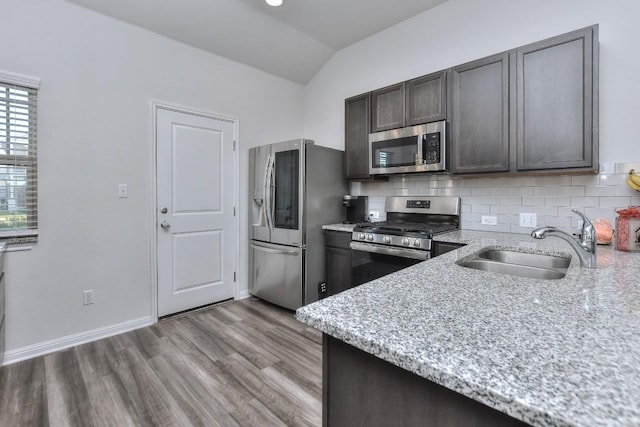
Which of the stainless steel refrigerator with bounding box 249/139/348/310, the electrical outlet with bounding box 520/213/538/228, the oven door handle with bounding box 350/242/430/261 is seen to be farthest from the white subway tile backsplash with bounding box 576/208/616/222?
the stainless steel refrigerator with bounding box 249/139/348/310

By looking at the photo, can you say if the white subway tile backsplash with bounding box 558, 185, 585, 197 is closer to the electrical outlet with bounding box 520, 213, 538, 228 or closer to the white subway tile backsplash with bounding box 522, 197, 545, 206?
the white subway tile backsplash with bounding box 522, 197, 545, 206

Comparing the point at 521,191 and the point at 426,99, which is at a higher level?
the point at 426,99

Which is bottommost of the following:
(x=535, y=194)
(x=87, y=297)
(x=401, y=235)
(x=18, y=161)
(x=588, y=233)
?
(x=87, y=297)

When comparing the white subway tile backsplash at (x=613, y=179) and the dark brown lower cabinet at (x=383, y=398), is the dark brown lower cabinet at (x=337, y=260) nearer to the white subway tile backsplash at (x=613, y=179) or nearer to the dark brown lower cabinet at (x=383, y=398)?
the white subway tile backsplash at (x=613, y=179)

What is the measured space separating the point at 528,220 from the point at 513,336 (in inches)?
89.8

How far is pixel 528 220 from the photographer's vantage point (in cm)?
251

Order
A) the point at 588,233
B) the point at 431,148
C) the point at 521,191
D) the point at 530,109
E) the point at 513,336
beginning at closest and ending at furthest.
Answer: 1. the point at 513,336
2. the point at 588,233
3. the point at 530,109
4. the point at 521,191
5. the point at 431,148

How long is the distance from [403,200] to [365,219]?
526 millimetres

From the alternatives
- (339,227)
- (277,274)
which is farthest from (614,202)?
(277,274)

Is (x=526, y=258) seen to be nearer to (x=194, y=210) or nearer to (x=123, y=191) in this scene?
(x=194, y=210)

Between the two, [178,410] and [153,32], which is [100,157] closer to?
[153,32]

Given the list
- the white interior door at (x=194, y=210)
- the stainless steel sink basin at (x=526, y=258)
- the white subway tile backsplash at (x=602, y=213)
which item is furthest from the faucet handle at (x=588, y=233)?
the white interior door at (x=194, y=210)

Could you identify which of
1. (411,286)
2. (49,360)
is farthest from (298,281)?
(411,286)

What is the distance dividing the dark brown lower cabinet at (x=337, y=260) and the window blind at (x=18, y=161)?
2.48 m
